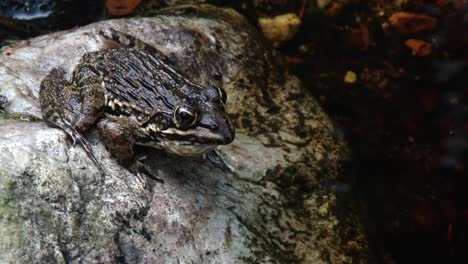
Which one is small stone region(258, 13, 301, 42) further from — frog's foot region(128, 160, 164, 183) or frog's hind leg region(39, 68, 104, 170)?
frog's foot region(128, 160, 164, 183)

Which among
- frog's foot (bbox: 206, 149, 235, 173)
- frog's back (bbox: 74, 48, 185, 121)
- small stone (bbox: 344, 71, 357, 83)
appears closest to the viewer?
frog's back (bbox: 74, 48, 185, 121)

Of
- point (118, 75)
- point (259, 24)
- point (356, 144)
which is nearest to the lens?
point (118, 75)

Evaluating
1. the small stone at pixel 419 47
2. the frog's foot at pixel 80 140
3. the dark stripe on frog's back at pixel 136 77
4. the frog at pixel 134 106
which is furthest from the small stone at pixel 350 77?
the frog's foot at pixel 80 140

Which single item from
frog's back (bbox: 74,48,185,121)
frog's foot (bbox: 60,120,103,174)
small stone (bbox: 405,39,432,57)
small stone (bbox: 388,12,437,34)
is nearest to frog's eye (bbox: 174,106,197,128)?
frog's back (bbox: 74,48,185,121)

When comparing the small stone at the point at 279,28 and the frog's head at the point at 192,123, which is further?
the small stone at the point at 279,28

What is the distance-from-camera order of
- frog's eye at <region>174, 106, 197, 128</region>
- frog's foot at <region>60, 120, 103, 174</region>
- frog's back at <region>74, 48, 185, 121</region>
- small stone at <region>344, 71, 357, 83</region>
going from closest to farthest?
frog's foot at <region>60, 120, 103, 174</region> → frog's eye at <region>174, 106, 197, 128</region> → frog's back at <region>74, 48, 185, 121</region> → small stone at <region>344, 71, 357, 83</region>

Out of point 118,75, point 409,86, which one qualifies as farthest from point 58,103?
point 409,86

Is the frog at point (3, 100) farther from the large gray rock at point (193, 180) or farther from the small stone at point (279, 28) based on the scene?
the small stone at point (279, 28)

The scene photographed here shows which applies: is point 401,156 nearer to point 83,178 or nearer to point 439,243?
point 439,243

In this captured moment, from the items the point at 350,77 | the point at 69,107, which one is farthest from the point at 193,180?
the point at 350,77
